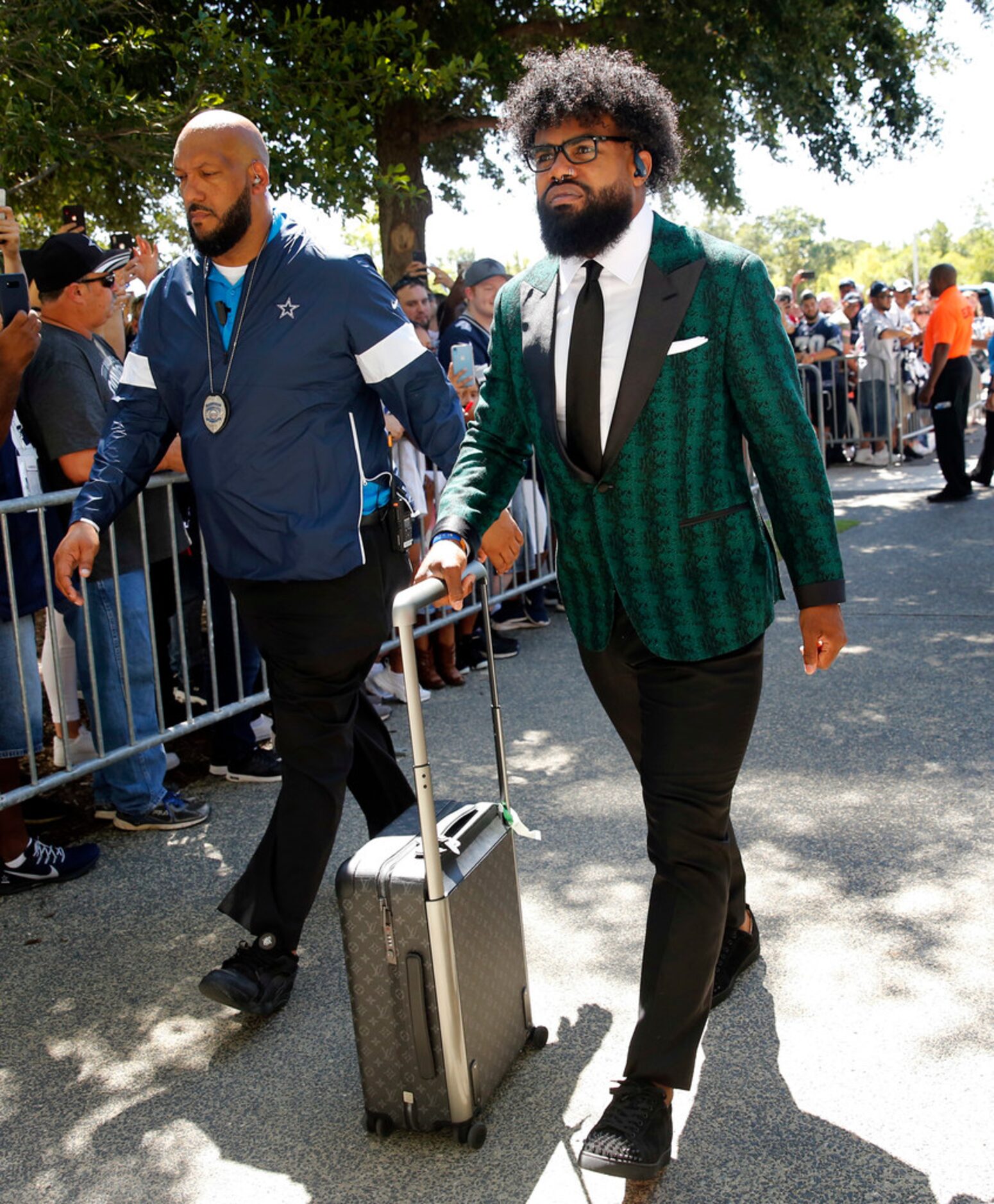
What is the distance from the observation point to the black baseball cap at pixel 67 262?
A: 16.4ft

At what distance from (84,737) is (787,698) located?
10.3 ft

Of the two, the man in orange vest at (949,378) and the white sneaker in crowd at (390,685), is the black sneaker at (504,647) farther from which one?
the man in orange vest at (949,378)

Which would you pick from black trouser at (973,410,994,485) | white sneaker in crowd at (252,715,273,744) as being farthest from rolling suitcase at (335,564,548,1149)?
black trouser at (973,410,994,485)

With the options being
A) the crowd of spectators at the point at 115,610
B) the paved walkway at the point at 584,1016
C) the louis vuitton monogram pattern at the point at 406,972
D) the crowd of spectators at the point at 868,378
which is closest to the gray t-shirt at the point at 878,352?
the crowd of spectators at the point at 868,378

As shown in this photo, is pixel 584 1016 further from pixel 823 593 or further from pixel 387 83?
pixel 387 83

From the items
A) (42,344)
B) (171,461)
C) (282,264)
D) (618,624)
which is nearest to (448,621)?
(171,461)

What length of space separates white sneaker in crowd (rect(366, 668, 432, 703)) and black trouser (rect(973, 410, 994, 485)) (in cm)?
753

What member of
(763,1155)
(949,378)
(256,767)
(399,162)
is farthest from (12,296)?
(949,378)

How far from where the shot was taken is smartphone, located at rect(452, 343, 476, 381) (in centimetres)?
668

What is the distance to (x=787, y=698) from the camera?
20.1 feet

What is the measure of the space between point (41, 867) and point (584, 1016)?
2157 millimetres

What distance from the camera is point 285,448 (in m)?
3.49

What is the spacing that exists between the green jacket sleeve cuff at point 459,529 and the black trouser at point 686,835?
437mm

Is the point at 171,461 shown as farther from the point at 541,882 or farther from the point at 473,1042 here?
the point at 473,1042
